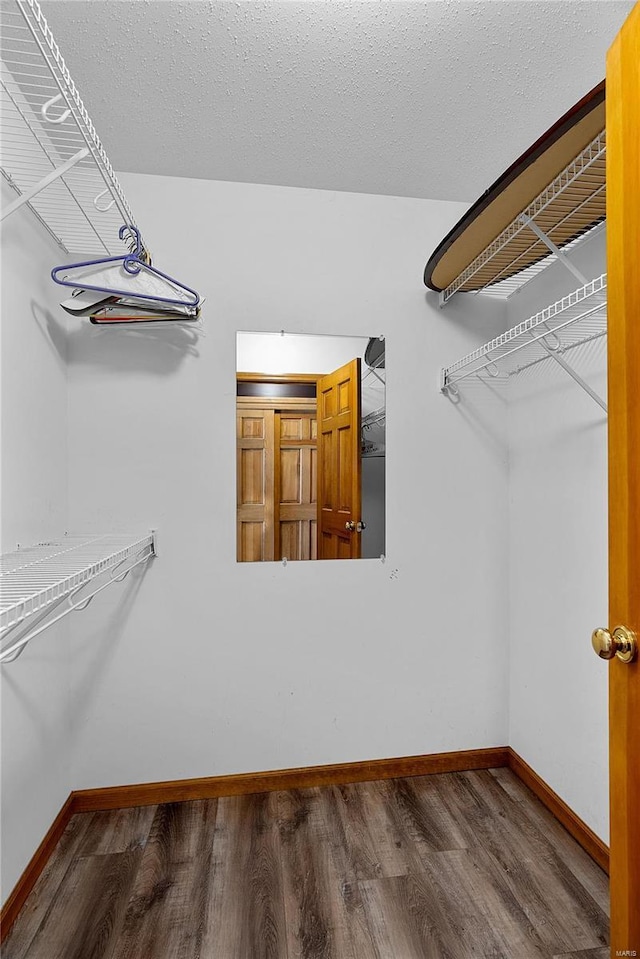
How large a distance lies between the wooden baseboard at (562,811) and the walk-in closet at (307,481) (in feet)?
0.03

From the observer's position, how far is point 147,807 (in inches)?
78.0

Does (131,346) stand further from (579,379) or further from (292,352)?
(579,379)

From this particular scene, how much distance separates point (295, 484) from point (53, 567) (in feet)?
3.37

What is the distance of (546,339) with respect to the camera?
6.35ft

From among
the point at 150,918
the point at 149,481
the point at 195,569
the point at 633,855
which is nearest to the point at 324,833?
the point at 150,918

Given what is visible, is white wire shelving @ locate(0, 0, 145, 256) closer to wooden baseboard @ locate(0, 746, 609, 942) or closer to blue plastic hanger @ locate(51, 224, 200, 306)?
blue plastic hanger @ locate(51, 224, 200, 306)

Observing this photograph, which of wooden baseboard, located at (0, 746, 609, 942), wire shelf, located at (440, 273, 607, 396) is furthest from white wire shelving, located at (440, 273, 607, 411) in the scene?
wooden baseboard, located at (0, 746, 609, 942)

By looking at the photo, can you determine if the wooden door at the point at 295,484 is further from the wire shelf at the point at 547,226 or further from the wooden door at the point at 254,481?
Answer: the wire shelf at the point at 547,226

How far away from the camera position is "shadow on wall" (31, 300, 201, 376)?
1981mm

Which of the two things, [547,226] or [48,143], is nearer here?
[547,226]

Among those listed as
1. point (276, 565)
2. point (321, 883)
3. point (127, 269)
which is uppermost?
point (127, 269)

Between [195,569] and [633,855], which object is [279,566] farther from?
[633,855]

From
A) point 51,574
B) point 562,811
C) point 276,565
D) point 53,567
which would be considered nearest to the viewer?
point 51,574

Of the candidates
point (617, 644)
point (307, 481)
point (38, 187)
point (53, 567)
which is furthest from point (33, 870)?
point (38, 187)
